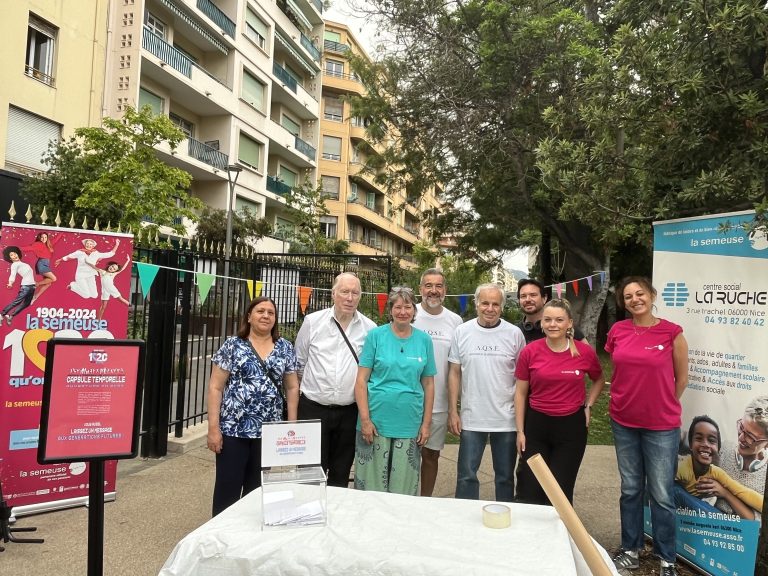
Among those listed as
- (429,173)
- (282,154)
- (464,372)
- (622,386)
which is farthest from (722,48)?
(282,154)

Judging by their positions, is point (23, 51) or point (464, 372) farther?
point (23, 51)

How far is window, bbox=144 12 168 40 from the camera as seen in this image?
18438 millimetres

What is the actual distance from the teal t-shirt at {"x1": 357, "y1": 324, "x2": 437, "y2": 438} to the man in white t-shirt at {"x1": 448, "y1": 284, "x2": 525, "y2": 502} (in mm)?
419

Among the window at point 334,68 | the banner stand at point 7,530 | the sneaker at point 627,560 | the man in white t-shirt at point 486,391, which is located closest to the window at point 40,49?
the banner stand at point 7,530

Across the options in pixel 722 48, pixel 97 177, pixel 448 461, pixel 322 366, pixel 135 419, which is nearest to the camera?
pixel 135 419

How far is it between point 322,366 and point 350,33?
136ft

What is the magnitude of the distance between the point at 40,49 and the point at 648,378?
17.2 metres

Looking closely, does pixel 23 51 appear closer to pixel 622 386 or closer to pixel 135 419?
pixel 135 419

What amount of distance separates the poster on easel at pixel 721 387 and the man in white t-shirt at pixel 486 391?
1.16 m

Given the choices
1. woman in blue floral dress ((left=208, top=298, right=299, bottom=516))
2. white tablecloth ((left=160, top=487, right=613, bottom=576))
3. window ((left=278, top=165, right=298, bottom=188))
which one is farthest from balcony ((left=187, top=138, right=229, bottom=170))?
white tablecloth ((left=160, top=487, right=613, bottom=576))

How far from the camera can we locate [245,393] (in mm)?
3416

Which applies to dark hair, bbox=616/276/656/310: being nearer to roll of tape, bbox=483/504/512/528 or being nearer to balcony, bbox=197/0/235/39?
roll of tape, bbox=483/504/512/528

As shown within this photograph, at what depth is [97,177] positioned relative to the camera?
11797 mm

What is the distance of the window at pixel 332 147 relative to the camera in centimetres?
3762
